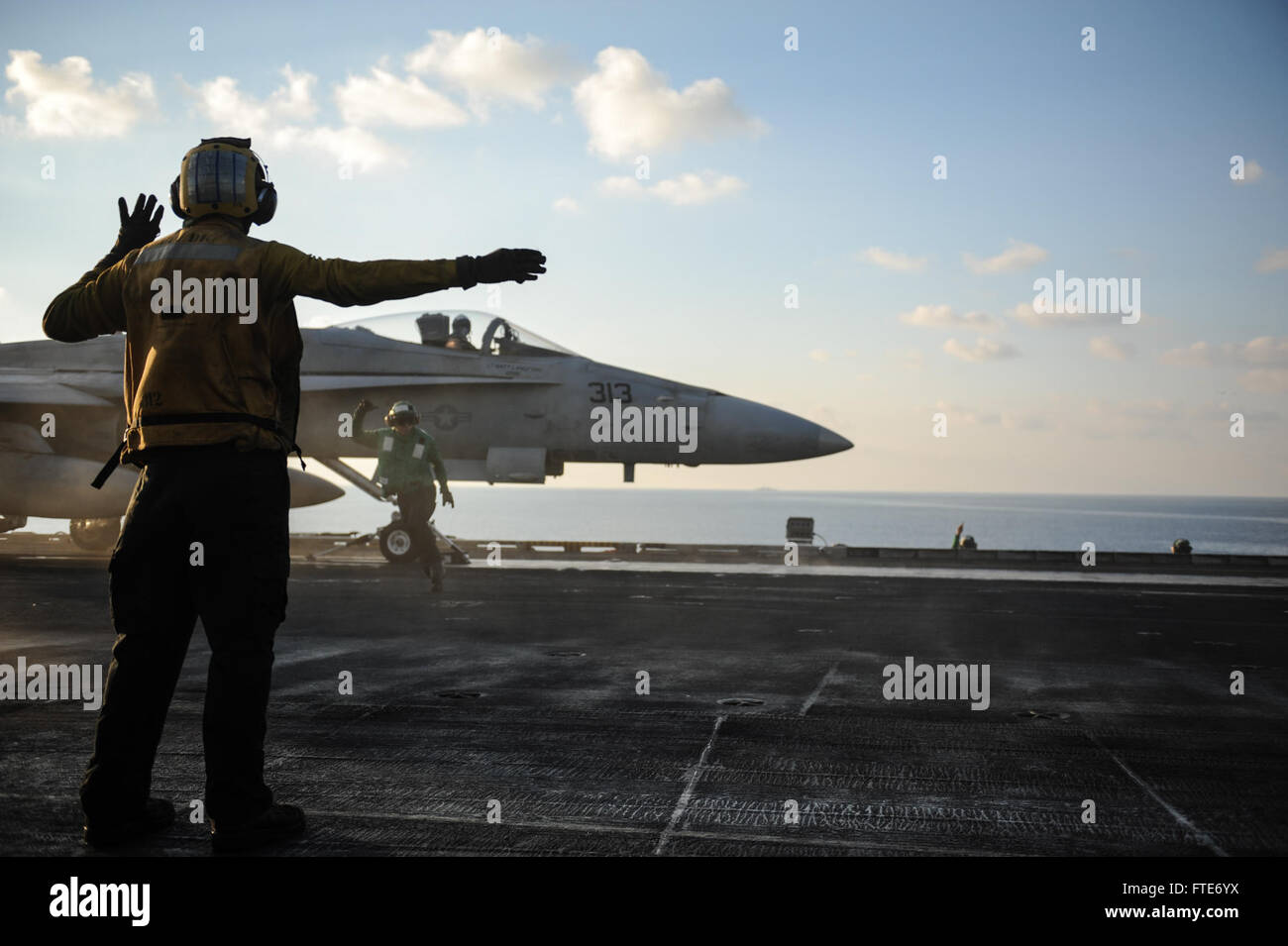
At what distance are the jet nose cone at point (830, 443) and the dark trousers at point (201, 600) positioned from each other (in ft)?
42.3

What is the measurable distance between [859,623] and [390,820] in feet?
24.2

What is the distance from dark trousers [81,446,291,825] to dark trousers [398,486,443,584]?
8884 millimetres

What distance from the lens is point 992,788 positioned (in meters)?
4.09

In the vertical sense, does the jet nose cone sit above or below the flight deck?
above

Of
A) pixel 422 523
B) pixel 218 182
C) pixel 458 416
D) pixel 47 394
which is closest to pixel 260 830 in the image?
pixel 218 182

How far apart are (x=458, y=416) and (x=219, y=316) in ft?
43.9

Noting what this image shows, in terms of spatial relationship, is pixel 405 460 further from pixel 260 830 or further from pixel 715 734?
pixel 260 830

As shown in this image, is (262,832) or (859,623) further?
(859,623)

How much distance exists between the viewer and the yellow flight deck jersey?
12.2 ft

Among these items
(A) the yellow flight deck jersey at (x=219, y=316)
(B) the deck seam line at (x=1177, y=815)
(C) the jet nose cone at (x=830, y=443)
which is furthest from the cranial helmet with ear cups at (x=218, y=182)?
(C) the jet nose cone at (x=830, y=443)

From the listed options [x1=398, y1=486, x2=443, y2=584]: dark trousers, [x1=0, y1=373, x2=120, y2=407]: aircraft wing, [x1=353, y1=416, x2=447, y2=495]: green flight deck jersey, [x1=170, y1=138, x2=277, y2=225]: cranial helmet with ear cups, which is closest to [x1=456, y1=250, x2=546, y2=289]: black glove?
[x1=170, y1=138, x2=277, y2=225]: cranial helmet with ear cups

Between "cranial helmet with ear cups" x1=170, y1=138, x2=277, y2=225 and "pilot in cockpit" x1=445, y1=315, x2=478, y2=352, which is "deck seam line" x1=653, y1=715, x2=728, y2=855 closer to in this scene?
"cranial helmet with ear cups" x1=170, y1=138, x2=277, y2=225
